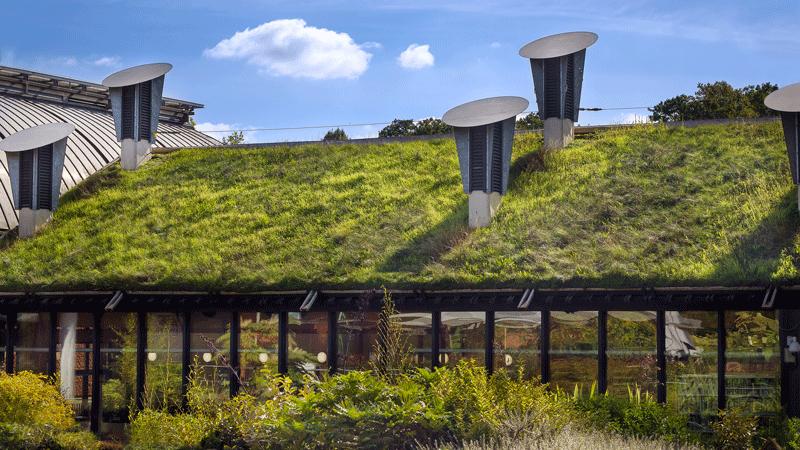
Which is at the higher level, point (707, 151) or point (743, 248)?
point (707, 151)

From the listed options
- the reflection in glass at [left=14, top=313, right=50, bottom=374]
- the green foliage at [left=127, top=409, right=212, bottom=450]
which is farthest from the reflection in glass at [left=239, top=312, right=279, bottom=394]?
the reflection in glass at [left=14, top=313, right=50, bottom=374]

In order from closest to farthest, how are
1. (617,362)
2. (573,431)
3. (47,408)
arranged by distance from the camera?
(573,431), (617,362), (47,408)

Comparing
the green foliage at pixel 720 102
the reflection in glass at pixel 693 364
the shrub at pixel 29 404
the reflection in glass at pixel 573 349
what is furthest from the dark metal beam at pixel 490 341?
the green foliage at pixel 720 102

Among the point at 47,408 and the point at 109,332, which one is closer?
the point at 47,408

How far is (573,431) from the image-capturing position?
1023 cm

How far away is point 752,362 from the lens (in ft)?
42.1

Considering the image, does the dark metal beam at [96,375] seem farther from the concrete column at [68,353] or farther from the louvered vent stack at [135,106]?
the louvered vent stack at [135,106]

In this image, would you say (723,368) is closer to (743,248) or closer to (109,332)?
(743,248)

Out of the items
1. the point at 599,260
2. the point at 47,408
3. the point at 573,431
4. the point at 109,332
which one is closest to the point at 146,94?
the point at 109,332

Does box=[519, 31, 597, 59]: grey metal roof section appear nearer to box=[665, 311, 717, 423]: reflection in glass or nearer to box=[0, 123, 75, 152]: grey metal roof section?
box=[665, 311, 717, 423]: reflection in glass

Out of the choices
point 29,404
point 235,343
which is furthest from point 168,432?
point 29,404

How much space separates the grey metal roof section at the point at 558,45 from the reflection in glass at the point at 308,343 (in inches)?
346

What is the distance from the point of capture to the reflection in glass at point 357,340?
1509cm

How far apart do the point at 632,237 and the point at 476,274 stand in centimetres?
309
